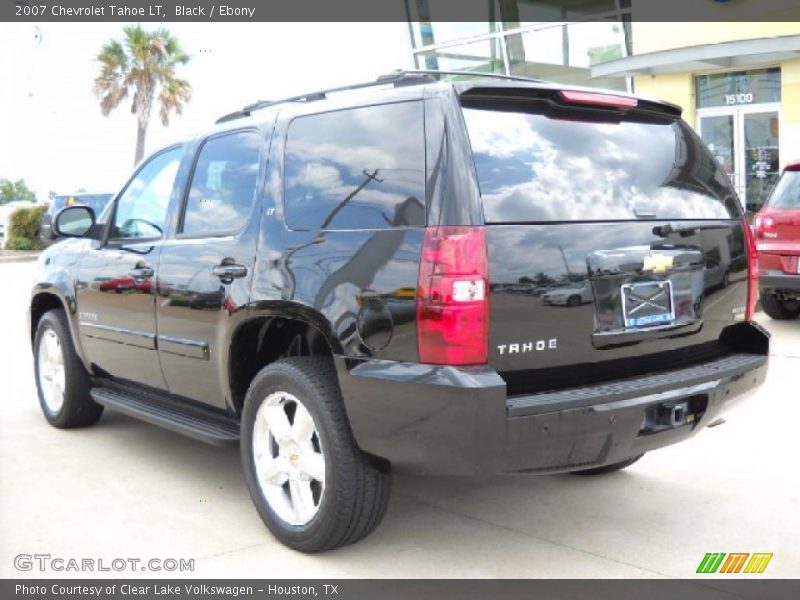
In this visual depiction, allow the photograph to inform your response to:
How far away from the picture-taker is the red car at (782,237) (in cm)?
905

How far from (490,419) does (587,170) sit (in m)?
1.18

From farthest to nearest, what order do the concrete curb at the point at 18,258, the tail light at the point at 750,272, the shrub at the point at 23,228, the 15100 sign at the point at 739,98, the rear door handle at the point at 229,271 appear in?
the shrub at the point at 23,228 → the concrete curb at the point at 18,258 → the 15100 sign at the point at 739,98 → the tail light at the point at 750,272 → the rear door handle at the point at 229,271

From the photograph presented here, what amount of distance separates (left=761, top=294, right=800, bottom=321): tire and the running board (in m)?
7.67

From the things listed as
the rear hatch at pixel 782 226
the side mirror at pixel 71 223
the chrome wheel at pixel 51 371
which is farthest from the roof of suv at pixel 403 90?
the rear hatch at pixel 782 226

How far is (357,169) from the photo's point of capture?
3686mm

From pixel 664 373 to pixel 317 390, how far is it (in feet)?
4.77

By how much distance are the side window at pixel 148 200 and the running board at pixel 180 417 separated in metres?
0.94

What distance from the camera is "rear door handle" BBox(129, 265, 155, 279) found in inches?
188

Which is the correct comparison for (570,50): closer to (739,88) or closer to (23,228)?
(739,88)

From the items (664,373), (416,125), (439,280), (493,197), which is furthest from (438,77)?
(664,373)

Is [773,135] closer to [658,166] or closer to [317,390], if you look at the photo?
[658,166]

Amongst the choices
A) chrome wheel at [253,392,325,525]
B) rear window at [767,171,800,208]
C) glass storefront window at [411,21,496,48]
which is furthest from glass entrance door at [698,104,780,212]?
chrome wheel at [253,392,325,525]

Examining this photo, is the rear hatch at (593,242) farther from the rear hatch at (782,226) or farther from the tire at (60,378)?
the rear hatch at (782,226)

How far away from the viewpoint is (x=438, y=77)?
3814 millimetres
